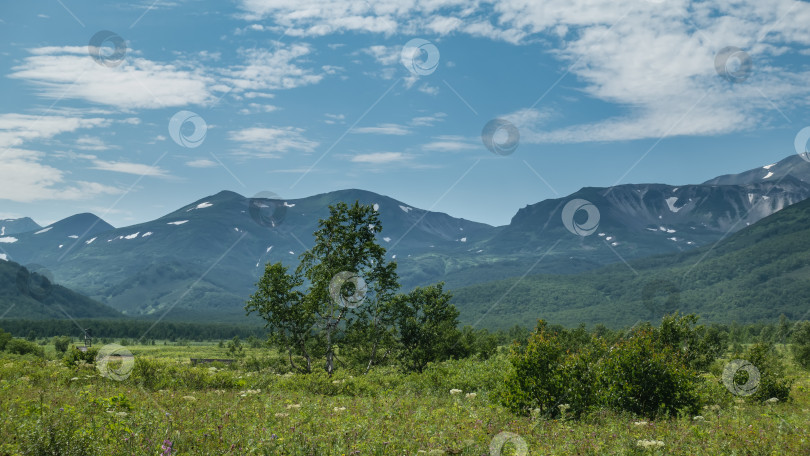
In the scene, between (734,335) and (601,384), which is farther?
(734,335)

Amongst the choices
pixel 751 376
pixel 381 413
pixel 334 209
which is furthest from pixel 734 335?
pixel 381 413

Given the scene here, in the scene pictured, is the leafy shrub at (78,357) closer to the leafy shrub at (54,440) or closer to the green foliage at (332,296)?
the green foliage at (332,296)

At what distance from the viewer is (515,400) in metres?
17.8

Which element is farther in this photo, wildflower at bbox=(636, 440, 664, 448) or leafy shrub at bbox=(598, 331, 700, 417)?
leafy shrub at bbox=(598, 331, 700, 417)

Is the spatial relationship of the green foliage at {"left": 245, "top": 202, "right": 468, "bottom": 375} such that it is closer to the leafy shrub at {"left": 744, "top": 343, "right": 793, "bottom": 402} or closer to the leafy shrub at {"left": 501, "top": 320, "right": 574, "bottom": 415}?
the leafy shrub at {"left": 501, "top": 320, "right": 574, "bottom": 415}

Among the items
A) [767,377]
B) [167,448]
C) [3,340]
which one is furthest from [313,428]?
[3,340]

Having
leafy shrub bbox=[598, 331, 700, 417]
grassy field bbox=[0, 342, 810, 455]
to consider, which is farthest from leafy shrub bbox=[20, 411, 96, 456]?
leafy shrub bbox=[598, 331, 700, 417]

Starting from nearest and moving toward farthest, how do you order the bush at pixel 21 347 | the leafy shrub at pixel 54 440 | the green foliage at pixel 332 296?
the leafy shrub at pixel 54 440, the green foliage at pixel 332 296, the bush at pixel 21 347

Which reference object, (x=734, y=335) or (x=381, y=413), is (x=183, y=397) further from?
(x=734, y=335)

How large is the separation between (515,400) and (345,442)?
341 inches

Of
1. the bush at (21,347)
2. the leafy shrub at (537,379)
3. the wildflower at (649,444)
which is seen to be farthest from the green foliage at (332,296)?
the bush at (21,347)

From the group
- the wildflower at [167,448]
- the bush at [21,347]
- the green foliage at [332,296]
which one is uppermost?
the green foliage at [332,296]

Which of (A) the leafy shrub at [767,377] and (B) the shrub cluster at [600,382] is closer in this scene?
(B) the shrub cluster at [600,382]

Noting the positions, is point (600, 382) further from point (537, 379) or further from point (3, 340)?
point (3, 340)
